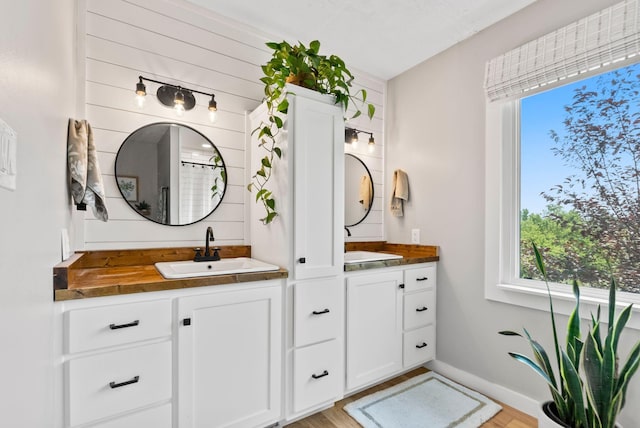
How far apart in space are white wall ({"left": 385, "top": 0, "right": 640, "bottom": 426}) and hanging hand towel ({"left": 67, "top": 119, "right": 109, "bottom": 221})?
2.22 metres

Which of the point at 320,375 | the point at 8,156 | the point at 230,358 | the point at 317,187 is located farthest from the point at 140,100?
the point at 320,375

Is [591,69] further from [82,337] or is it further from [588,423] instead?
[82,337]

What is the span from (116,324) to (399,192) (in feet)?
7.13

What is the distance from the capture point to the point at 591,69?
1.64 metres

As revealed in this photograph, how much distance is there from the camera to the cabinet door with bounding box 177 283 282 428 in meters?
1.40

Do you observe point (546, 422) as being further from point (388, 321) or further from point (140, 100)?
point (140, 100)

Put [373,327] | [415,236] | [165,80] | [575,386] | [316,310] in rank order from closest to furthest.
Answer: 1. [575,386]
2. [316,310]
3. [165,80]
4. [373,327]
5. [415,236]

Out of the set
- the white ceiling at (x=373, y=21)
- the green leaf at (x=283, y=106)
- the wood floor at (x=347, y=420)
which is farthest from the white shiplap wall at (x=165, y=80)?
the wood floor at (x=347, y=420)

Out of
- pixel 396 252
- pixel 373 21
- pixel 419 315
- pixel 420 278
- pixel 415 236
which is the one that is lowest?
pixel 419 315

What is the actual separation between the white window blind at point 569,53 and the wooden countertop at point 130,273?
1.26 m

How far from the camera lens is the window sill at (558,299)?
5.14 feet

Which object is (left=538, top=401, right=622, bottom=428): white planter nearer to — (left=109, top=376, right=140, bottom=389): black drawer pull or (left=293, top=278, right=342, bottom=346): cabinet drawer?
(left=293, top=278, right=342, bottom=346): cabinet drawer

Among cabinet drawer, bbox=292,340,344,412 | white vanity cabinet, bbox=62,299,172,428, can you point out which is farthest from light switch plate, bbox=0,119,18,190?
cabinet drawer, bbox=292,340,344,412

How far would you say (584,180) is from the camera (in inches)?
69.0
